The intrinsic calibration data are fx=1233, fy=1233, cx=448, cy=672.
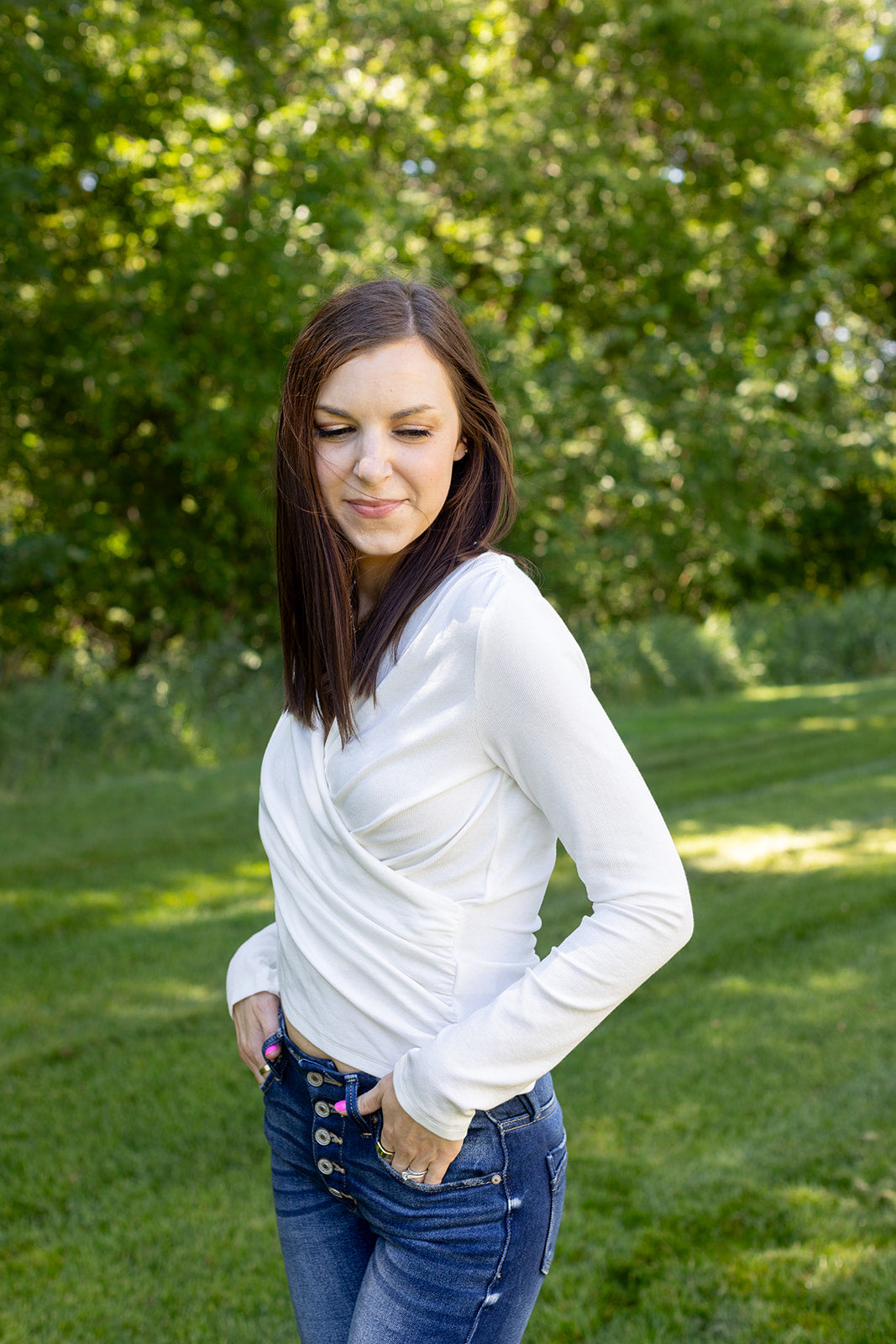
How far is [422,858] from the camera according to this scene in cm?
146

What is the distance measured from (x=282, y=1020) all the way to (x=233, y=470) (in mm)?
13031

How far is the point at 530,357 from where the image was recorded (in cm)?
1547

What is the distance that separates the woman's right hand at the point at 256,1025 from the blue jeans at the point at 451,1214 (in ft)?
0.45

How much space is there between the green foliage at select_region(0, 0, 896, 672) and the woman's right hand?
8.64 m

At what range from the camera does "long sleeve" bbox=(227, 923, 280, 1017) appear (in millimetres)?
1810

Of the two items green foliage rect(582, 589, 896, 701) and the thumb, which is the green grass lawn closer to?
the thumb

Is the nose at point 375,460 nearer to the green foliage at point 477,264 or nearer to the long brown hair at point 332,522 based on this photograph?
the long brown hair at point 332,522

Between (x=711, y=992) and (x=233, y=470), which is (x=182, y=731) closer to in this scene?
(x=233, y=470)

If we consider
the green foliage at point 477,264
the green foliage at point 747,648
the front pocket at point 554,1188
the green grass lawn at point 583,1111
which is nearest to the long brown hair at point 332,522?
the front pocket at point 554,1188

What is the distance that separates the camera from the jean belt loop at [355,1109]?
149cm

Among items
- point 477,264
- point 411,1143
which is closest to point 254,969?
point 411,1143

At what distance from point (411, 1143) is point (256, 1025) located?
0.42 meters

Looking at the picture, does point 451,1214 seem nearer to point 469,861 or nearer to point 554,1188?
point 554,1188

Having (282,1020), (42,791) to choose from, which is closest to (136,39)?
(42,791)
